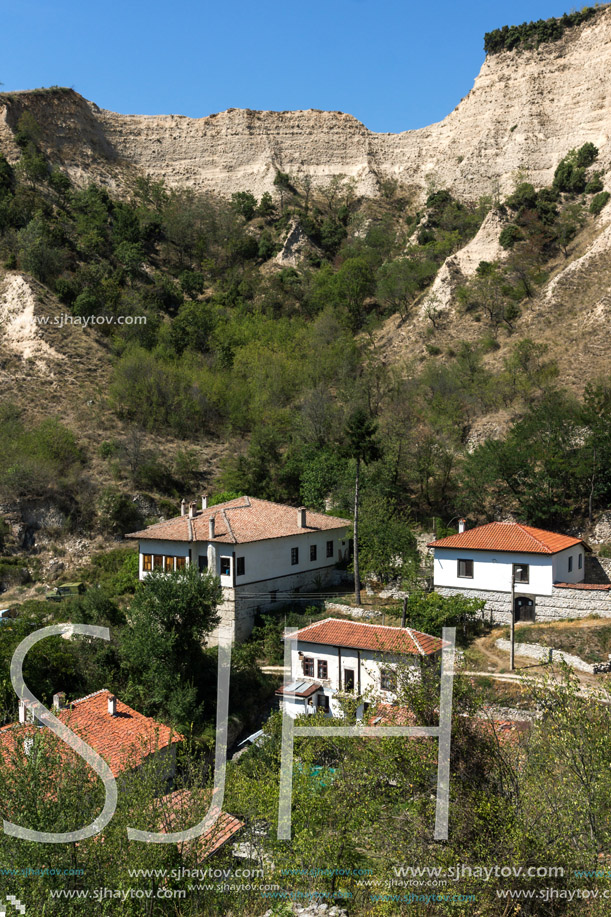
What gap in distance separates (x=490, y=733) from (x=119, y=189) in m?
72.0

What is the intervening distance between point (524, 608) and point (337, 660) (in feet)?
25.9

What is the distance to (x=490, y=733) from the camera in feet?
37.5

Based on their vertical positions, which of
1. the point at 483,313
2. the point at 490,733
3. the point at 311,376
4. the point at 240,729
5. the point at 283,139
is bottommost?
the point at 240,729

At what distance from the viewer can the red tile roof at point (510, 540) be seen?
1032 inches

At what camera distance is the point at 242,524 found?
99.2ft

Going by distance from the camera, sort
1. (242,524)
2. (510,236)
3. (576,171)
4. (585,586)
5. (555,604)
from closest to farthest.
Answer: (585,586)
(555,604)
(242,524)
(510,236)
(576,171)

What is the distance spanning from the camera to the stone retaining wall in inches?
854

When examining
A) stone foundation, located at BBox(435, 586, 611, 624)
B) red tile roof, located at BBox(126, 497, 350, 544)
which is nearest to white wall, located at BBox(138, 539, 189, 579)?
red tile roof, located at BBox(126, 497, 350, 544)

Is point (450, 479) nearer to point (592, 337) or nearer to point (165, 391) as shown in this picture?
point (592, 337)

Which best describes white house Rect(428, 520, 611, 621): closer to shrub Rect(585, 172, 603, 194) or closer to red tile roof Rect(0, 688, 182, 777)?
red tile roof Rect(0, 688, 182, 777)

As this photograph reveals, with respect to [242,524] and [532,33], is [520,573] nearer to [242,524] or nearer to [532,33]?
[242,524]

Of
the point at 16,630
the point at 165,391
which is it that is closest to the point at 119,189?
the point at 165,391

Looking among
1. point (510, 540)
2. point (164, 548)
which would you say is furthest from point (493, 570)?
point (164, 548)

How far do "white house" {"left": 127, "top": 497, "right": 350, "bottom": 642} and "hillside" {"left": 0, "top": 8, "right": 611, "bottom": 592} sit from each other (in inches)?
110
